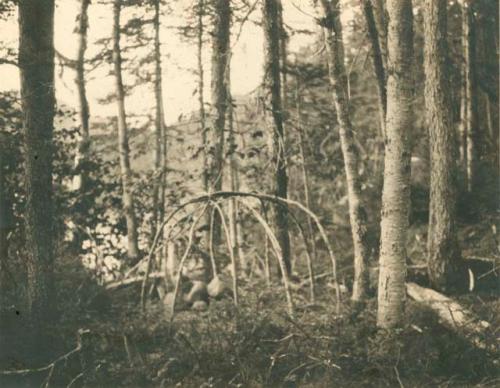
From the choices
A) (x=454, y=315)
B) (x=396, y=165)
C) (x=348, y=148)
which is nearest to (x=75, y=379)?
(x=396, y=165)

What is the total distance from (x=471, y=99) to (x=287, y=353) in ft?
40.3

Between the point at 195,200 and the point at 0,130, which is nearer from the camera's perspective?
the point at 195,200

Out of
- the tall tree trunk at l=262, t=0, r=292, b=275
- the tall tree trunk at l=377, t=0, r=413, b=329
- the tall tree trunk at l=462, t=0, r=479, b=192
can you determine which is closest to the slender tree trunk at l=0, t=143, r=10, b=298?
the tall tree trunk at l=262, t=0, r=292, b=275

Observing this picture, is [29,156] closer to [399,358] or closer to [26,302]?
[26,302]

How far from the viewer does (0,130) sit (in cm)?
1001

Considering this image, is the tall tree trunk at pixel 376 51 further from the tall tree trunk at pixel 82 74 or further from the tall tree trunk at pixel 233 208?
the tall tree trunk at pixel 82 74

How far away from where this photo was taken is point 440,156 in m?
12.0

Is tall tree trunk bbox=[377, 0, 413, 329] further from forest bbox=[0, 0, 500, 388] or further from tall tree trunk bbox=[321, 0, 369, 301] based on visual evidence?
tall tree trunk bbox=[321, 0, 369, 301]

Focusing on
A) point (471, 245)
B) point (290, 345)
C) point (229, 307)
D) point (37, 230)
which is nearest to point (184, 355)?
point (290, 345)

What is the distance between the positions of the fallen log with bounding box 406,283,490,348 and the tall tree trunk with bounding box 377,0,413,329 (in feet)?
3.00

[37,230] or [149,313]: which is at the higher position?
[37,230]

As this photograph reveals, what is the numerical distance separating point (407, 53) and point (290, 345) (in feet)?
14.3

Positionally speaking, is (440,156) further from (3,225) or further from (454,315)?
(3,225)

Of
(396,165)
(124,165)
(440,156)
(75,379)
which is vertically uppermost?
(124,165)
